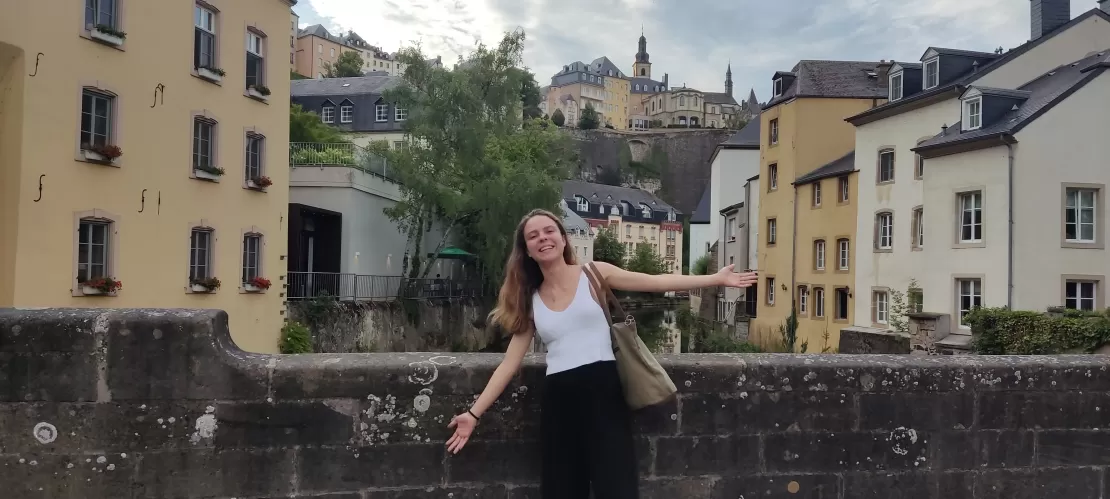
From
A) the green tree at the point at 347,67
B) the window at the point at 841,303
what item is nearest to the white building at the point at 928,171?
the window at the point at 841,303

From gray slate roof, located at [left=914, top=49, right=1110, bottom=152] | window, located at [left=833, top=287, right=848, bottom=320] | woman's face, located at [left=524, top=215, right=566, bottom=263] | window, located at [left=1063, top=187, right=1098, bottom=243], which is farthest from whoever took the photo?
window, located at [left=833, top=287, right=848, bottom=320]

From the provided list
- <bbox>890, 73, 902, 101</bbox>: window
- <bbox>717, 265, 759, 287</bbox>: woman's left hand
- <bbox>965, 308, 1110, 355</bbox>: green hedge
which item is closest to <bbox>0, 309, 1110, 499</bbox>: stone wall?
<bbox>717, 265, 759, 287</bbox>: woman's left hand

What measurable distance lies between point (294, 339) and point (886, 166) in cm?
2206

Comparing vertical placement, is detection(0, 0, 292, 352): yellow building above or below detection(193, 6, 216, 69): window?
below

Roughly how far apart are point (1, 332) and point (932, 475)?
→ 4.42 meters

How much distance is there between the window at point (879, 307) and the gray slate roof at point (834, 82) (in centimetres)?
916

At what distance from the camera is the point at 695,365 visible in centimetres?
405

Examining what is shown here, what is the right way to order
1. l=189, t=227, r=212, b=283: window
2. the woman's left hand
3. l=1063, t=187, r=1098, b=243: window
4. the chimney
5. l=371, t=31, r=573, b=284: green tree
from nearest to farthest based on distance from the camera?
1. the woman's left hand
2. l=189, t=227, r=212, b=283: window
3. l=1063, t=187, r=1098, b=243: window
4. the chimney
5. l=371, t=31, r=573, b=284: green tree

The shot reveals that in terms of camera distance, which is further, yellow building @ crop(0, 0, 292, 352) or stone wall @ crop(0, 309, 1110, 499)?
yellow building @ crop(0, 0, 292, 352)

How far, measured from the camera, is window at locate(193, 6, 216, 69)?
19.4m

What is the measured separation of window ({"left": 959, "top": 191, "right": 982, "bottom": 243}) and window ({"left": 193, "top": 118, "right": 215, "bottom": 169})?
21227 millimetres

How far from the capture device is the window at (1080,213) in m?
23.6

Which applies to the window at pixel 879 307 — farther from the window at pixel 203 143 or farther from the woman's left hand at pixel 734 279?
the woman's left hand at pixel 734 279

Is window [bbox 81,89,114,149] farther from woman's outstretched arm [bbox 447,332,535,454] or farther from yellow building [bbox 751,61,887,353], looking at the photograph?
yellow building [bbox 751,61,887,353]
